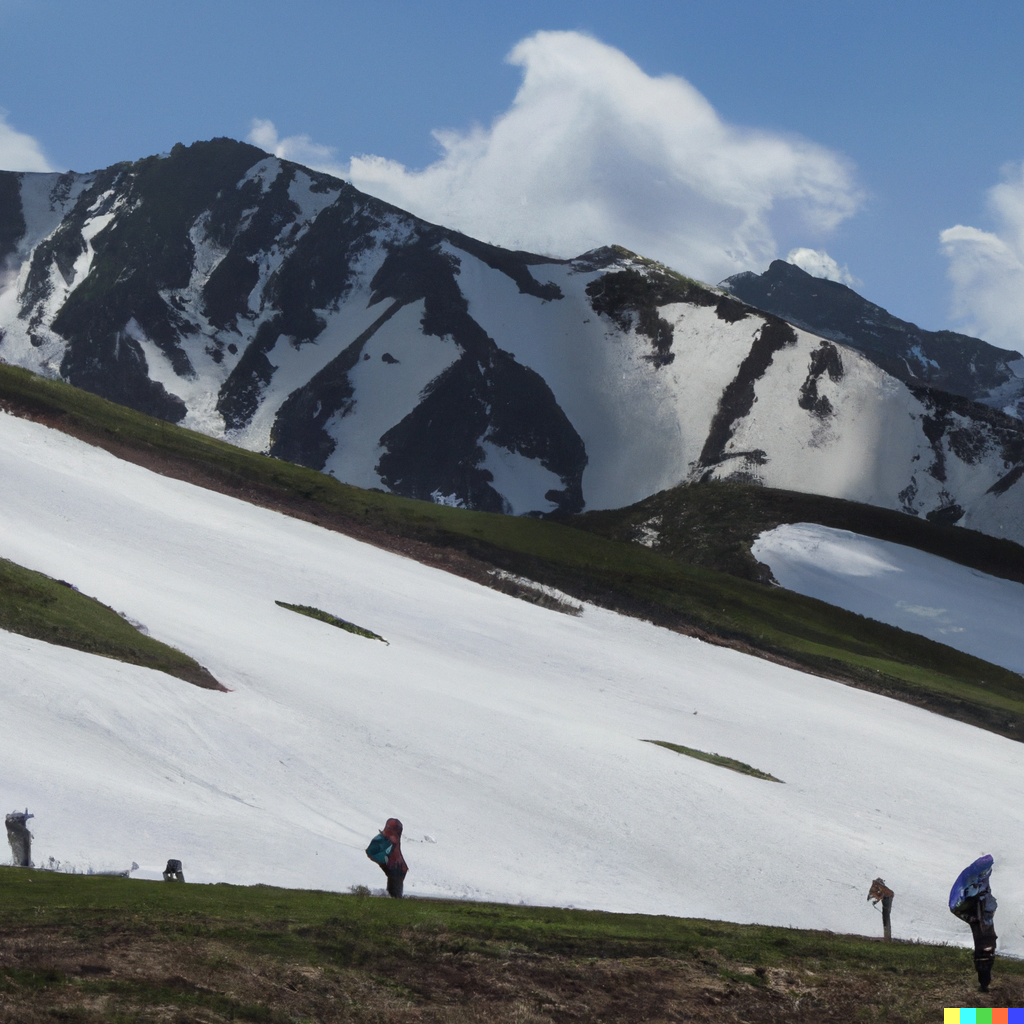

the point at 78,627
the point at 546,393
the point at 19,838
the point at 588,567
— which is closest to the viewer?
the point at 19,838

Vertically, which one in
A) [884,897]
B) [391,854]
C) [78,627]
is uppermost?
[884,897]

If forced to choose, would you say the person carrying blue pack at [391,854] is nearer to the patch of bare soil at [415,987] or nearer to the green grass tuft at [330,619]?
the patch of bare soil at [415,987]

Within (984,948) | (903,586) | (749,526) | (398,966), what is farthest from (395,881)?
(749,526)

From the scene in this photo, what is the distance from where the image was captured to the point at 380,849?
18781mm

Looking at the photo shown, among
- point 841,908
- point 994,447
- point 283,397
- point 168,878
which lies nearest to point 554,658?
point 841,908

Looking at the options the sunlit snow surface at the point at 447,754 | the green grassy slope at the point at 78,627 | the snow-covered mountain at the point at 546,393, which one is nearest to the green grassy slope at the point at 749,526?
the snow-covered mountain at the point at 546,393

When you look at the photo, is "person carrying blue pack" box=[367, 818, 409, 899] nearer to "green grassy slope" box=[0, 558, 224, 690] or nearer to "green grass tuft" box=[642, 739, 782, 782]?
"green grassy slope" box=[0, 558, 224, 690]

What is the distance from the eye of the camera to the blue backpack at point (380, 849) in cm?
1875

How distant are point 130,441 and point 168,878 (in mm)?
55361

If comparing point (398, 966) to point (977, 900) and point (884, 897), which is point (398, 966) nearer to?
point (977, 900)

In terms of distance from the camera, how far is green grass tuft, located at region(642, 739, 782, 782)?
3594 centimetres

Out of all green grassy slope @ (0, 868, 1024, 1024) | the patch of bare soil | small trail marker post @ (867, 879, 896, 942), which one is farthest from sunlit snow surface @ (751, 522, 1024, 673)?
the patch of bare soil

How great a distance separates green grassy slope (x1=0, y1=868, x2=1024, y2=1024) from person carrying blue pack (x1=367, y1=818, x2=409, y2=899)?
2.41 ft

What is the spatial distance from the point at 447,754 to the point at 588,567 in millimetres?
42953
